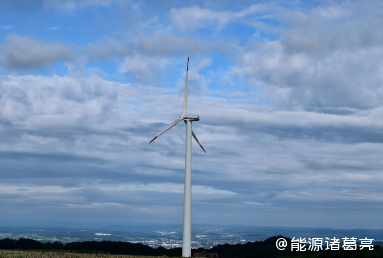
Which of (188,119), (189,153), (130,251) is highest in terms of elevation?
(188,119)

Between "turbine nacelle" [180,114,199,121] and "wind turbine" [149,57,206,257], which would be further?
"turbine nacelle" [180,114,199,121]

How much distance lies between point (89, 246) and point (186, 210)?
73789 mm

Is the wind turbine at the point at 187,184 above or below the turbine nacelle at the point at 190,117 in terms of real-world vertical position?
below

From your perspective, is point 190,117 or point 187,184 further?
point 190,117

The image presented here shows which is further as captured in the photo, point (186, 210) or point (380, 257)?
point (380, 257)

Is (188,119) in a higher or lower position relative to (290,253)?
higher

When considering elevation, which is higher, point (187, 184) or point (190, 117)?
point (190, 117)

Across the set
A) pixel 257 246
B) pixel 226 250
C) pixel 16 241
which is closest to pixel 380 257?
pixel 226 250

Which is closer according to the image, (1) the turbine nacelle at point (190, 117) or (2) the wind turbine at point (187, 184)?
(2) the wind turbine at point (187, 184)

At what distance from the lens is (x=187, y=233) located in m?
78.8

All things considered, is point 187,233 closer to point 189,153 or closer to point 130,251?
point 189,153

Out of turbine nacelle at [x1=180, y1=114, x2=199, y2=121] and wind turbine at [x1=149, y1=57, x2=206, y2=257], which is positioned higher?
turbine nacelle at [x1=180, y1=114, x2=199, y2=121]

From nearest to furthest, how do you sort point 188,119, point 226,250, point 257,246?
point 188,119 → point 226,250 → point 257,246

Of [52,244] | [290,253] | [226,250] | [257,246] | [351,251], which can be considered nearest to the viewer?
[351,251]
